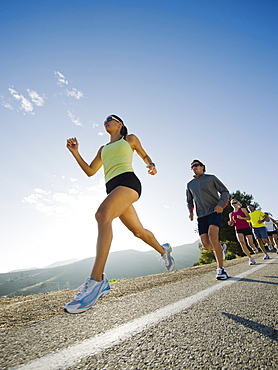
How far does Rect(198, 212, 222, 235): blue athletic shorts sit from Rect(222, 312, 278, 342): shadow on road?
9.38 ft

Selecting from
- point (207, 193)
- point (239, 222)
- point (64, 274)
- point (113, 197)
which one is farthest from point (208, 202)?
point (64, 274)

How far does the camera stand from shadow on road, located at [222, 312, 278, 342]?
56.7 inches

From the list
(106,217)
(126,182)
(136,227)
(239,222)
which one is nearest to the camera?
(106,217)

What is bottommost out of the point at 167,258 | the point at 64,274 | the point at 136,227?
the point at 167,258

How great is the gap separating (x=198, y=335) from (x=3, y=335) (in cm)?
148

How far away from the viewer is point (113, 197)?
8.59ft

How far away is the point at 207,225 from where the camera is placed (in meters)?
4.88

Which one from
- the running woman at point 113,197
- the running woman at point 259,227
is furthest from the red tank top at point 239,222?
the running woman at point 113,197

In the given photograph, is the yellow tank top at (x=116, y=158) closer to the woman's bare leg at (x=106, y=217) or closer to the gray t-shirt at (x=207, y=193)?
the woman's bare leg at (x=106, y=217)

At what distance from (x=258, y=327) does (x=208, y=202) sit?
11.3 feet

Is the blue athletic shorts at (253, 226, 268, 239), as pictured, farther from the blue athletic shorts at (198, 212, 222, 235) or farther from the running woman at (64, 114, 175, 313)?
the running woman at (64, 114, 175, 313)

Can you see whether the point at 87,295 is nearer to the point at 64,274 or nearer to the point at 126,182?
the point at 126,182

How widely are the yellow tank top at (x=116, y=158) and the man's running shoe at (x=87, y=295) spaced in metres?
1.25

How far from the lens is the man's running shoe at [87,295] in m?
2.00
